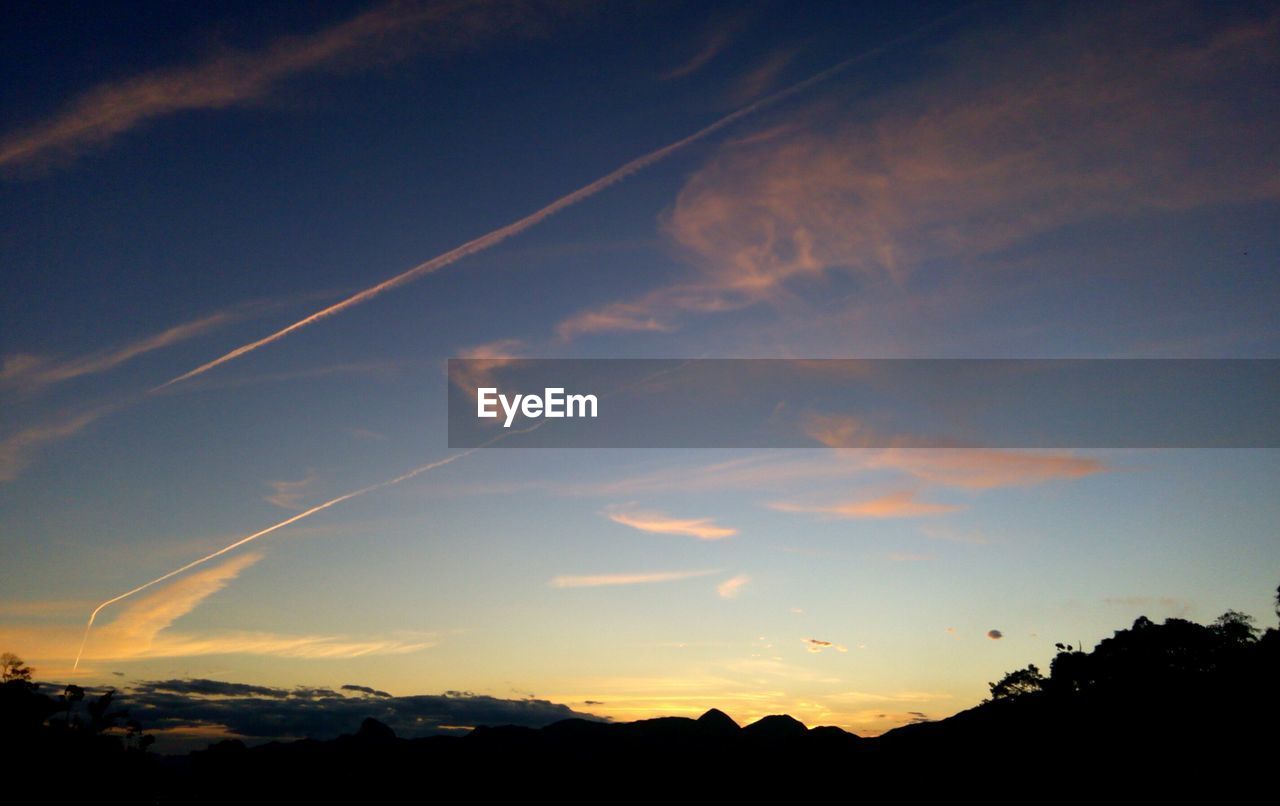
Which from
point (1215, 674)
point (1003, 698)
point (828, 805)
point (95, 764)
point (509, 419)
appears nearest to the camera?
point (509, 419)

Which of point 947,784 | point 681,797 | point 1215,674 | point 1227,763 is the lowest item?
point 681,797

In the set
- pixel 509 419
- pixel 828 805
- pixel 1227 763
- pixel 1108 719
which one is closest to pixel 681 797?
pixel 828 805

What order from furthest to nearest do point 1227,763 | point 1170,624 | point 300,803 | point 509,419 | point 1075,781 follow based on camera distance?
1. point 300,803
2. point 1170,624
3. point 1075,781
4. point 1227,763
5. point 509,419

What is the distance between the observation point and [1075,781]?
7394 centimetres

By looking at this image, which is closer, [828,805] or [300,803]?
[828,805]

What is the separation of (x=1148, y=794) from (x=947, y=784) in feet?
82.5

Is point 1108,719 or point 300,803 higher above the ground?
point 1108,719

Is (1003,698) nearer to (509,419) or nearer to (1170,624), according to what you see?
(1170,624)

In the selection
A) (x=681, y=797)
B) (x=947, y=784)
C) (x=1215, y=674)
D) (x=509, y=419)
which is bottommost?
(x=681, y=797)

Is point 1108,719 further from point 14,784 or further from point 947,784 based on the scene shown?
point 14,784

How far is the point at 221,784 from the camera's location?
616 feet

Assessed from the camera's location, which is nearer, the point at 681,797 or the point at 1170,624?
the point at 1170,624

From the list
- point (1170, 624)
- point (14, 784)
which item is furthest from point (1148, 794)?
point (14, 784)

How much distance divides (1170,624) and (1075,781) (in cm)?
3925
